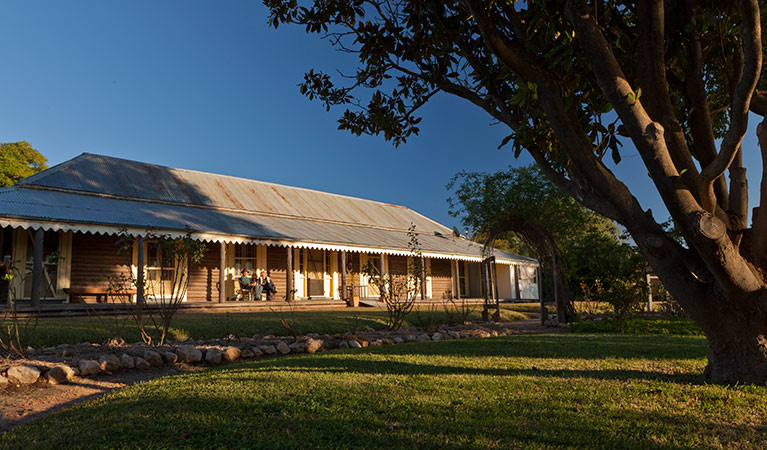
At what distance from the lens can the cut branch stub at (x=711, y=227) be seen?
3098mm

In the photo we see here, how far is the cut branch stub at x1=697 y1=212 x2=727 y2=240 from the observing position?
3.10 metres

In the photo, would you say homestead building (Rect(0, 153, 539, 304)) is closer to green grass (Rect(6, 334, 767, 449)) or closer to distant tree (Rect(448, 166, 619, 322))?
distant tree (Rect(448, 166, 619, 322))

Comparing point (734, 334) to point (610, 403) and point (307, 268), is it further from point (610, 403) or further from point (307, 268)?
point (307, 268)

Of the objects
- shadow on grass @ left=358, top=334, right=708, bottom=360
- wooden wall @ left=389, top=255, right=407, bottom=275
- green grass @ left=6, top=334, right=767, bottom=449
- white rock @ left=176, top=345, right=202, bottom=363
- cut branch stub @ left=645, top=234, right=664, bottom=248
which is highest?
wooden wall @ left=389, top=255, right=407, bottom=275

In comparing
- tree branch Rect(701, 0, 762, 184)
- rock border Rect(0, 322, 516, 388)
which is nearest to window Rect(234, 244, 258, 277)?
rock border Rect(0, 322, 516, 388)

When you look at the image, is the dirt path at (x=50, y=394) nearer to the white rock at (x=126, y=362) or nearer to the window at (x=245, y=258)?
the white rock at (x=126, y=362)

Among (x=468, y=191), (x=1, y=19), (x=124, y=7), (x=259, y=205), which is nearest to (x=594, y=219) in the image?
(x=468, y=191)

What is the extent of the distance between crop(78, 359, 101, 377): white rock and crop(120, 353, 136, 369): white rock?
0.29 metres

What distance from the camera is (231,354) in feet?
21.2

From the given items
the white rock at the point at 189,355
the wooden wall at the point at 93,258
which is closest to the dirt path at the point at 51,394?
the white rock at the point at 189,355

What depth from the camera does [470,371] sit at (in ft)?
15.1

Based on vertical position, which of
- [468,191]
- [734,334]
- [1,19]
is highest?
[1,19]

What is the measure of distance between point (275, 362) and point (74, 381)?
2213 millimetres

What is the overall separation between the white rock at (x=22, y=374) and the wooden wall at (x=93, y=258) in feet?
33.3
